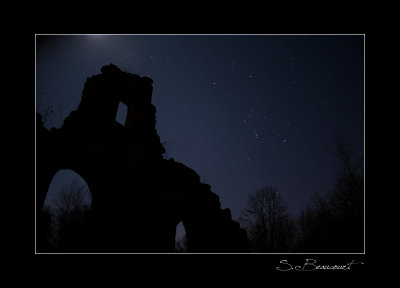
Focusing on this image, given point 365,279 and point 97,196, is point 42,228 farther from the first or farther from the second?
point 365,279

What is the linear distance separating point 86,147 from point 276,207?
76.5ft

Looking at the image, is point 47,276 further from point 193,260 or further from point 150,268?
point 193,260

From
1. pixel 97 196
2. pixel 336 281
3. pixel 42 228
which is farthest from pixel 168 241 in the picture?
pixel 336 281

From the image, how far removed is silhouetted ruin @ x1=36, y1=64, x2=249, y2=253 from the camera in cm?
837

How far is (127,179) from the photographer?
9.43 m

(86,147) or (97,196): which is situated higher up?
(86,147)

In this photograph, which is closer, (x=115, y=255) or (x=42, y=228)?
(x=115, y=255)

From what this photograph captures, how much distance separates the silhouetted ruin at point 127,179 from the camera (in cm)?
837

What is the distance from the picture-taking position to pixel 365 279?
3799 mm

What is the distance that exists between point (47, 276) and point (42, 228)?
4.14 m
